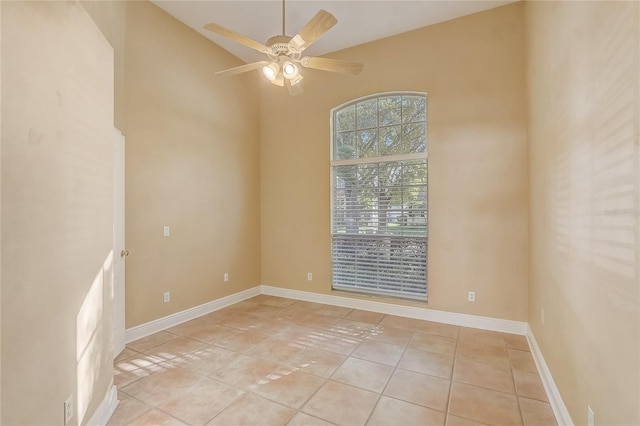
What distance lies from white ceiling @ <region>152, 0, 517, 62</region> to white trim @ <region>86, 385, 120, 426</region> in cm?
388

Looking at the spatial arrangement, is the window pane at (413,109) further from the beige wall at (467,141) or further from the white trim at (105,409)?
the white trim at (105,409)

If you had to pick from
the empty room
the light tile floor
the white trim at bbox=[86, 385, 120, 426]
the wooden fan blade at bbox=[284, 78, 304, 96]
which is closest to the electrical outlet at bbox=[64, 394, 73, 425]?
the empty room

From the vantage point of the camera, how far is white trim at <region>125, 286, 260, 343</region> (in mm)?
3164

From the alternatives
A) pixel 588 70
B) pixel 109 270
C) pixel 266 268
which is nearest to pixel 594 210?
pixel 588 70

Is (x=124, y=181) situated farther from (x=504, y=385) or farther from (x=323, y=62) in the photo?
(x=504, y=385)

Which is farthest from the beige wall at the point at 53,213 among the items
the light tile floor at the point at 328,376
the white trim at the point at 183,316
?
the white trim at the point at 183,316

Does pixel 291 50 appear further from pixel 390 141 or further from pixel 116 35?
pixel 390 141

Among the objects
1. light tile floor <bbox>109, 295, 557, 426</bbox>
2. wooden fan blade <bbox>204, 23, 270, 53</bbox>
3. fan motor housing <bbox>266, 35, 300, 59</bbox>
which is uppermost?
wooden fan blade <bbox>204, 23, 270, 53</bbox>

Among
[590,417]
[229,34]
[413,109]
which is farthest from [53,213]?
[413,109]

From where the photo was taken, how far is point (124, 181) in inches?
119

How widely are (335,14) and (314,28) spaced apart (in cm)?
178

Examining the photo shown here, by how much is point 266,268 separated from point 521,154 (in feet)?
12.9

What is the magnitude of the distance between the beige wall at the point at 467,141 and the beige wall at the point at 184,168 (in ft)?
4.24

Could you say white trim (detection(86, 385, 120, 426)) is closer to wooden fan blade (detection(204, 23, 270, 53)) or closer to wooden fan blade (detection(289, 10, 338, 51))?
wooden fan blade (detection(204, 23, 270, 53))
